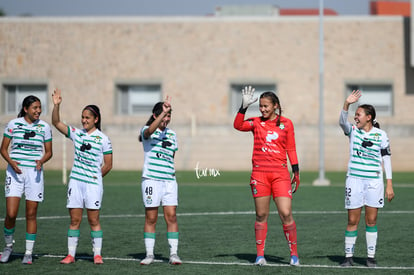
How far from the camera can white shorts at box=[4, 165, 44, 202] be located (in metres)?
10.9

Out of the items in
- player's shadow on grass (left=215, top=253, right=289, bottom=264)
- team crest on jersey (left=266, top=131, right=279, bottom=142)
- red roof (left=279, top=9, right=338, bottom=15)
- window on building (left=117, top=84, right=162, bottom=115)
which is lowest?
player's shadow on grass (left=215, top=253, right=289, bottom=264)

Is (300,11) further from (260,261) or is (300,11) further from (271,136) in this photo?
(260,261)

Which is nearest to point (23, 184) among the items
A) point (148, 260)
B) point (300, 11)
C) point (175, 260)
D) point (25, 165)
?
point (25, 165)

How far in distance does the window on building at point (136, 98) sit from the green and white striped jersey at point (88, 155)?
3191 cm

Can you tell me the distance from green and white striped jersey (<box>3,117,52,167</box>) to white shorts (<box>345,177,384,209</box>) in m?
4.21

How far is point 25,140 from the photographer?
36.1ft

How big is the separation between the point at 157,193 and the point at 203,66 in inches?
1233

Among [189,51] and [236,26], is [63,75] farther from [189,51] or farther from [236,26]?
[236,26]

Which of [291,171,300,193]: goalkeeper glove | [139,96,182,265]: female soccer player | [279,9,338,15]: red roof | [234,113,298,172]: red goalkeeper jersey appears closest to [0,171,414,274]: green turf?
[139,96,182,265]: female soccer player

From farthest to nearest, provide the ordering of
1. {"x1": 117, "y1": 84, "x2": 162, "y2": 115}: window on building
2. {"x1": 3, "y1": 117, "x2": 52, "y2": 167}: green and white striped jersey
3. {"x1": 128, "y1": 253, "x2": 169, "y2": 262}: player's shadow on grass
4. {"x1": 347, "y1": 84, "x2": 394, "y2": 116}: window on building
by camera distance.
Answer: {"x1": 117, "y1": 84, "x2": 162, "y2": 115}: window on building → {"x1": 347, "y1": 84, "x2": 394, "y2": 116}: window on building → {"x1": 128, "y1": 253, "x2": 169, "y2": 262}: player's shadow on grass → {"x1": 3, "y1": 117, "x2": 52, "y2": 167}: green and white striped jersey

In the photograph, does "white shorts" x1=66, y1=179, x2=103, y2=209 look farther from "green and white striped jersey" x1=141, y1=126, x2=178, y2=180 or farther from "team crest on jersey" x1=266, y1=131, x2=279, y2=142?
"team crest on jersey" x1=266, y1=131, x2=279, y2=142

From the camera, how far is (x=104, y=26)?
138ft

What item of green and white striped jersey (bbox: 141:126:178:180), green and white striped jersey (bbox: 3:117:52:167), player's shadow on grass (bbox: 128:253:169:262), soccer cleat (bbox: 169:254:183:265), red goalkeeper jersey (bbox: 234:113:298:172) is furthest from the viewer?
player's shadow on grass (bbox: 128:253:169:262)

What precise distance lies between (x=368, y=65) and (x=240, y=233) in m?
28.2
